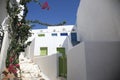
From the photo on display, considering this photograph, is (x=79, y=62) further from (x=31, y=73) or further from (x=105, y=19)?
(x=31, y=73)

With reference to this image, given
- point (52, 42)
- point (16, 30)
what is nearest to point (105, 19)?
point (16, 30)

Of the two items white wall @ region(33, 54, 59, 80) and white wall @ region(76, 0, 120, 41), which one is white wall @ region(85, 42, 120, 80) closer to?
white wall @ region(76, 0, 120, 41)

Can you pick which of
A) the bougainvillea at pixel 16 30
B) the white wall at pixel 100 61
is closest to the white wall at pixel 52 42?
the bougainvillea at pixel 16 30

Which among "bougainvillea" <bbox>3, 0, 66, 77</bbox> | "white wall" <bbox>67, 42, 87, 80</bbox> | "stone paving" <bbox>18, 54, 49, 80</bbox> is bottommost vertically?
"stone paving" <bbox>18, 54, 49, 80</bbox>

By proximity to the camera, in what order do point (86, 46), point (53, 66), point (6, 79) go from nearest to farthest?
1. point (6, 79)
2. point (86, 46)
3. point (53, 66)

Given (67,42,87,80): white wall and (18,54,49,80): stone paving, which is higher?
(67,42,87,80): white wall

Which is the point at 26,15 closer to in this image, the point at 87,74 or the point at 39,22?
the point at 39,22

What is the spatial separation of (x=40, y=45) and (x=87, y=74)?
17668mm

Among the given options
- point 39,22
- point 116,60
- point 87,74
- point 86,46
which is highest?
point 39,22

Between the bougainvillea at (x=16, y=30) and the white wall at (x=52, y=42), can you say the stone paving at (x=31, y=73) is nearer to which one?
the bougainvillea at (x=16, y=30)

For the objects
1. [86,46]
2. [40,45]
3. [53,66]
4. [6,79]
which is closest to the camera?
[6,79]

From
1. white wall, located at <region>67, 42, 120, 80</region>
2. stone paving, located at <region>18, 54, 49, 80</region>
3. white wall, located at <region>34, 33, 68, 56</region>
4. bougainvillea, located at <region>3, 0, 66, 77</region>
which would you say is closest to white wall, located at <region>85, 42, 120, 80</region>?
white wall, located at <region>67, 42, 120, 80</region>

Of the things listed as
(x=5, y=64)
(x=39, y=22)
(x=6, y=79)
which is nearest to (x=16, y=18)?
(x=39, y=22)

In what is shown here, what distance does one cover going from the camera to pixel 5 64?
761 centimetres
